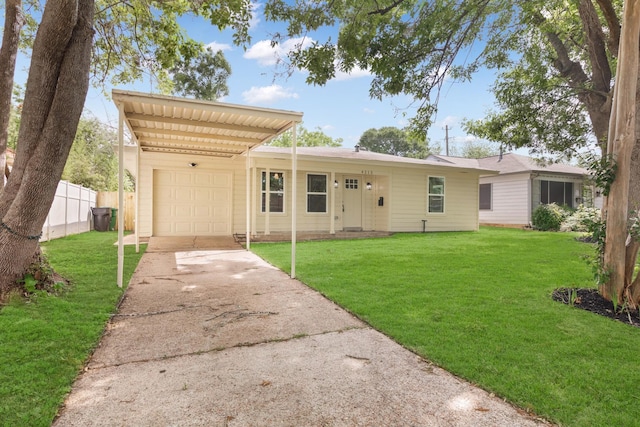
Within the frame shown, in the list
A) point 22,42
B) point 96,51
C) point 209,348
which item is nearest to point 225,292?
point 209,348

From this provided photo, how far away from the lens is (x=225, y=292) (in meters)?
4.66

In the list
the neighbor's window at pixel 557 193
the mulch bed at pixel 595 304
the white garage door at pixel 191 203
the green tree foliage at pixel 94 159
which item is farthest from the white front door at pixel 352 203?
the green tree foliage at pixel 94 159

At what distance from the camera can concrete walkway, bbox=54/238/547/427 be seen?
191cm

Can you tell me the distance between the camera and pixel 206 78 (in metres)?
20.9

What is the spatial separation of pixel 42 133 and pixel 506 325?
519 centimetres

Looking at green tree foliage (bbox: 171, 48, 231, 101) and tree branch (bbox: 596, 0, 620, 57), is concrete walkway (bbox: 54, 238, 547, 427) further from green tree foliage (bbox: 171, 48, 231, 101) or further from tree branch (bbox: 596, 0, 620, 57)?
green tree foliage (bbox: 171, 48, 231, 101)

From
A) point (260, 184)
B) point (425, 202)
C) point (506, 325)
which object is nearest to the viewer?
point (506, 325)

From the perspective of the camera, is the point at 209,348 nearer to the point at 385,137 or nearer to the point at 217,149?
the point at 217,149

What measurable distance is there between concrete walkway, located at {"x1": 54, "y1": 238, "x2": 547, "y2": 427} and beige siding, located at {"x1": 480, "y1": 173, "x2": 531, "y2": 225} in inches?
589

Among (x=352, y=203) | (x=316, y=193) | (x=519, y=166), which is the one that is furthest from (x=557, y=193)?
(x=316, y=193)

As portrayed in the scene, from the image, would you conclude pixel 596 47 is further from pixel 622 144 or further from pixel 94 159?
pixel 94 159

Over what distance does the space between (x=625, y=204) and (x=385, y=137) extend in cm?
4439

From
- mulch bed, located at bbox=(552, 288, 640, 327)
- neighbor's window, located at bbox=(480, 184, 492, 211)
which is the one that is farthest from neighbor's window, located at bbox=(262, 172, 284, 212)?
neighbor's window, located at bbox=(480, 184, 492, 211)

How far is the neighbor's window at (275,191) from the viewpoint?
10.9 m
